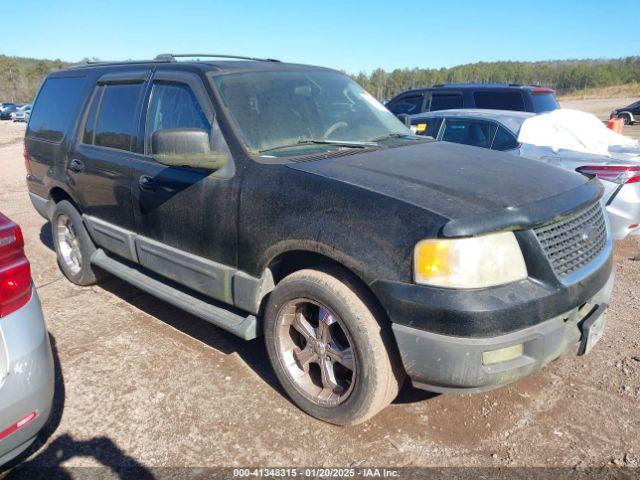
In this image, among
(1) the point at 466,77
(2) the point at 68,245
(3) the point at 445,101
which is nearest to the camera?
(2) the point at 68,245

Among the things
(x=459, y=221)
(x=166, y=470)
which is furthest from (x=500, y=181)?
(x=166, y=470)

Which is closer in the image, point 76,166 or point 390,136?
point 390,136

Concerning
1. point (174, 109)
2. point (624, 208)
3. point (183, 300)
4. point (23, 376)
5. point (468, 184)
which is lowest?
point (183, 300)

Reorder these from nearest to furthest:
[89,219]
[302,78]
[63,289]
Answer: [302,78] → [89,219] → [63,289]

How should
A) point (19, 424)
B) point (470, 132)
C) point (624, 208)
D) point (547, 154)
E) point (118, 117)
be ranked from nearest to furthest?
point (19, 424)
point (118, 117)
point (624, 208)
point (547, 154)
point (470, 132)

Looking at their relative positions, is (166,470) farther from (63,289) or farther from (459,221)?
(63,289)

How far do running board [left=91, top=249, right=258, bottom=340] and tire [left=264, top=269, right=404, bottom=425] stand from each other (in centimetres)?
18

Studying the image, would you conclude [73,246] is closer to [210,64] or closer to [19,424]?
[210,64]

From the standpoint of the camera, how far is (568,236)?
2494mm

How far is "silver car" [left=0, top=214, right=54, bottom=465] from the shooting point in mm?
2115

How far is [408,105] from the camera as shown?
9.62m

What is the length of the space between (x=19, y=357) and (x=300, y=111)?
7.41 feet

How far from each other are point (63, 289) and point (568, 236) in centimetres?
449

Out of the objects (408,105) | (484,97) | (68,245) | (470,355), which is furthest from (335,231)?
(408,105)
